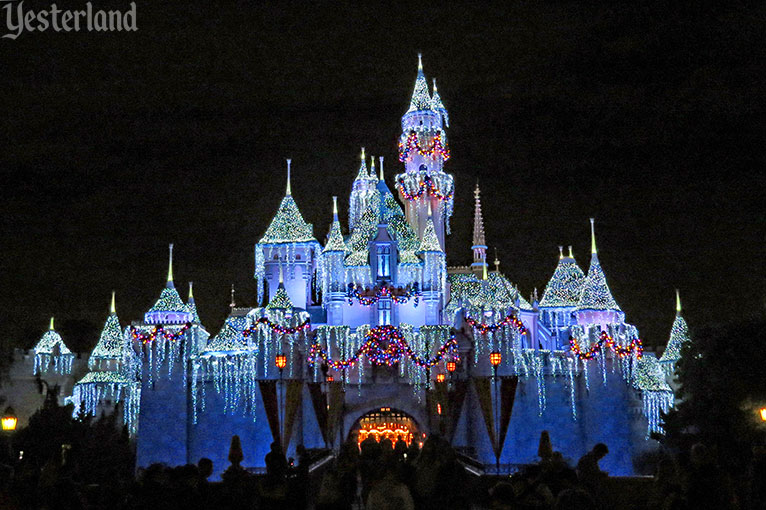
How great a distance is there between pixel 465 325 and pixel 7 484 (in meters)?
29.2

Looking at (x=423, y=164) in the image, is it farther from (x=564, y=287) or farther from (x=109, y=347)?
(x=109, y=347)

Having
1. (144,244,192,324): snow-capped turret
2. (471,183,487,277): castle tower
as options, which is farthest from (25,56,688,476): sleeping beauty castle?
(471,183,487,277): castle tower

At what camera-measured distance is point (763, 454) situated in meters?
10.7

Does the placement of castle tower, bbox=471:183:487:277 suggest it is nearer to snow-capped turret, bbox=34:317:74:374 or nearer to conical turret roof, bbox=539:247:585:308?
conical turret roof, bbox=539:247:585:308

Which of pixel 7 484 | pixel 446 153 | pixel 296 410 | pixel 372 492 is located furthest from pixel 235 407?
pixel 372 492

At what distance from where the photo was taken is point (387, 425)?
Result: 132 feet

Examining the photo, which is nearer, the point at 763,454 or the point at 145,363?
the point at 763,454

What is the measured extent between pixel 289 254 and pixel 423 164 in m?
8.21

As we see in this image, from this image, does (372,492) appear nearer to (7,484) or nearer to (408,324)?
(7,484)

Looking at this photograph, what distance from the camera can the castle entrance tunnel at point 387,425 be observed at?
4028 cm

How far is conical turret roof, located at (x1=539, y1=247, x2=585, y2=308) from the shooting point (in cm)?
4769

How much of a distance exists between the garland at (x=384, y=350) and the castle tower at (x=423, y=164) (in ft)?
32.3

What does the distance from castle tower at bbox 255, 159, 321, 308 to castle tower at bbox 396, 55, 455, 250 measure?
542 centimetres

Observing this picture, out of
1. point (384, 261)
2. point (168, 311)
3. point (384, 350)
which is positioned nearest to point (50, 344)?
point (168, 311)
